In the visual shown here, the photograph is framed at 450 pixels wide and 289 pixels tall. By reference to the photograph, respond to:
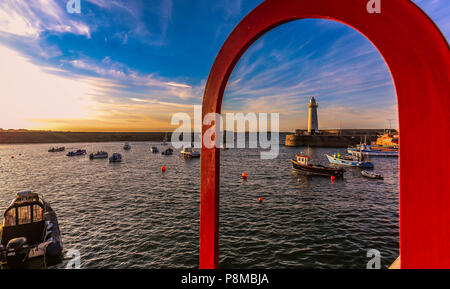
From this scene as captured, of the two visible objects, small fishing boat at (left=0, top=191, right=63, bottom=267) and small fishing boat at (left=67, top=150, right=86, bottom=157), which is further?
small fishing boat at (left=67, top=150, right=86, bottom=157)

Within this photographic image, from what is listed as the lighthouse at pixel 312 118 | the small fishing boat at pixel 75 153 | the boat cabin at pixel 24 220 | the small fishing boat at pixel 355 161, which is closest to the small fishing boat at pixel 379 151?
the small fishing boat at pixel 355 161

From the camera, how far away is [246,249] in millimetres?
10703

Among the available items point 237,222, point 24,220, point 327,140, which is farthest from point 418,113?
point 327,140

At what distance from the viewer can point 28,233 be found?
33.4ft

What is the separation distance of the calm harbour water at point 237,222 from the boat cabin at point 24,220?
192 centimetres

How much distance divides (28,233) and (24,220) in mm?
930

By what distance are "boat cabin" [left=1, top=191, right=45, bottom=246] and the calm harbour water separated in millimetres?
1917

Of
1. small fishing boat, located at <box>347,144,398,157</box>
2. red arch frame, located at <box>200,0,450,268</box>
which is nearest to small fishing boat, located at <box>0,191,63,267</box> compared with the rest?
red arch frame, located at <box>200,0,450,268</box>

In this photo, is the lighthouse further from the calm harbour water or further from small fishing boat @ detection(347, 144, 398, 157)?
the calm harbour water

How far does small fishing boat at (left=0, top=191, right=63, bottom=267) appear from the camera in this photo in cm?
907

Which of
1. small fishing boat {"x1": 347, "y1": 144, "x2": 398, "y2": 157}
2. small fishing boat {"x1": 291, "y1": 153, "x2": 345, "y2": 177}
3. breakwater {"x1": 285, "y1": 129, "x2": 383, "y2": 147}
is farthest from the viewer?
breakwater {"x1": 285, "y1": 129, "x2": 383, "y2": 147}

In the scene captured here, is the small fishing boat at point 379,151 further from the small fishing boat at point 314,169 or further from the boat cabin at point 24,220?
the boat cabin at point 24,220
